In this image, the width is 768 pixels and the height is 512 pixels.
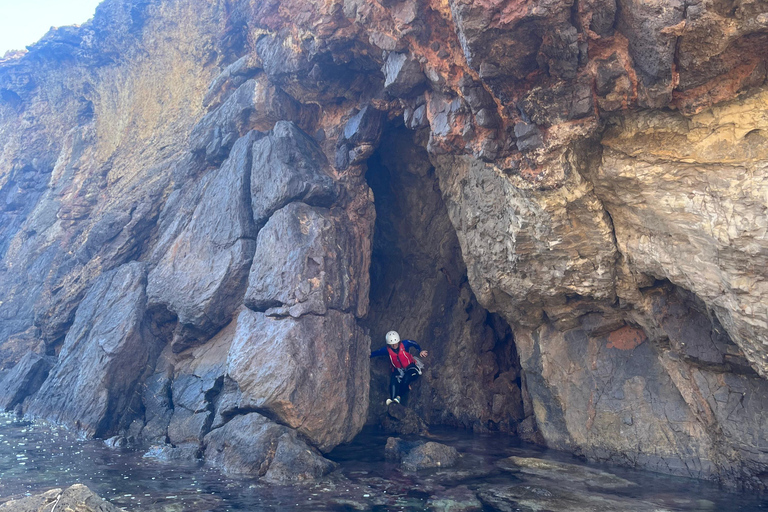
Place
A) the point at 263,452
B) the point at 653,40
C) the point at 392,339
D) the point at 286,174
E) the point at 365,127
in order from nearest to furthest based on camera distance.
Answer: the point at 653,40 < the point at 263,452 < the point at 286,174 < the point at 365,127 < the point at 392,339

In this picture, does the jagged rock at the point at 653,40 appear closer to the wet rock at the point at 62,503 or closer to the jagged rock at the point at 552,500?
the jagged rock at the point at 552,500

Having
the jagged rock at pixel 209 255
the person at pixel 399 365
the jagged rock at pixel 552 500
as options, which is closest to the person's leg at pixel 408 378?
the person at pixel 399 365

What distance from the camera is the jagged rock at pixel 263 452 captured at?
761cm

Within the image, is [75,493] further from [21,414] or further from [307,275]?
[21,414]

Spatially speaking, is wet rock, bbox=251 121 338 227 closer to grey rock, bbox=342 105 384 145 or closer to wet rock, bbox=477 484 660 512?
grey rock, bbox=342 105 384 145

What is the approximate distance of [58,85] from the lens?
62.8ft

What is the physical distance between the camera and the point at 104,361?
11094 mm

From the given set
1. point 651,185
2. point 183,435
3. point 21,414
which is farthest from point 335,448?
point 21,414

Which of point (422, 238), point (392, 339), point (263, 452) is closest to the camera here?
point (263, 452)

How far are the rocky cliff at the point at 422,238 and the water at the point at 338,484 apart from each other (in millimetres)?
522

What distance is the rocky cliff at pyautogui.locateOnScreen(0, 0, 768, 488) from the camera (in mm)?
6117

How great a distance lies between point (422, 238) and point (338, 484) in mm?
6588

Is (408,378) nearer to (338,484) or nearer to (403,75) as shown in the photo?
(338,484)

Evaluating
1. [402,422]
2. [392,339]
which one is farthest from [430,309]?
[402,422]
